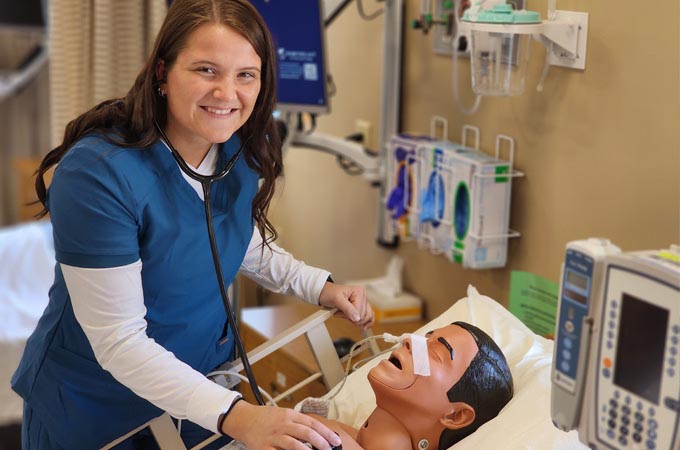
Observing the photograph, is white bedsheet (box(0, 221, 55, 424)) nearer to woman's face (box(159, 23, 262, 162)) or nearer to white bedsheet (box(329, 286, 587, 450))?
white bedsheet (box(329, 286, 587, 450))

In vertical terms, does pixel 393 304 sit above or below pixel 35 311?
above

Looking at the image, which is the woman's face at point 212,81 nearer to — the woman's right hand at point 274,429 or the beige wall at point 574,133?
the woman's right hand at point 274,429

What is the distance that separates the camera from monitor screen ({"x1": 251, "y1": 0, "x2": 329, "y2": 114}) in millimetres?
2488

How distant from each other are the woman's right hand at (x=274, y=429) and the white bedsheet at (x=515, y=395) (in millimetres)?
275

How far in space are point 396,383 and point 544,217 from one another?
2.36 feet

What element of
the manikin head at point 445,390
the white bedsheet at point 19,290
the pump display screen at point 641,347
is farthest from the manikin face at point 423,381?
the white bedsheet at point 19,290

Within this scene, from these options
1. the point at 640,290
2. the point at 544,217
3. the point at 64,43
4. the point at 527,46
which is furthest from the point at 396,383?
the point at 64,43

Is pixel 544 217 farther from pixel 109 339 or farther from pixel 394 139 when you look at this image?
pixel 109 339

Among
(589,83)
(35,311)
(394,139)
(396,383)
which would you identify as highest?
(589,83)

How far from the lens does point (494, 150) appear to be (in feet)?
7.36

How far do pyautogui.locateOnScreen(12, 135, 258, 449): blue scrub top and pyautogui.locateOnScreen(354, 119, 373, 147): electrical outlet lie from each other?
1.24 metres

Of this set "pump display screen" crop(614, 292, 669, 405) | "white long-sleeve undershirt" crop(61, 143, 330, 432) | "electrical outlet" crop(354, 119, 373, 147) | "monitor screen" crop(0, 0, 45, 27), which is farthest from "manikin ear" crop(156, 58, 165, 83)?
"monitor screen" crop(0, 0, 45, 27)

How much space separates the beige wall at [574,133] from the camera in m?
1.69

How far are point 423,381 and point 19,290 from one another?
2.85 m
